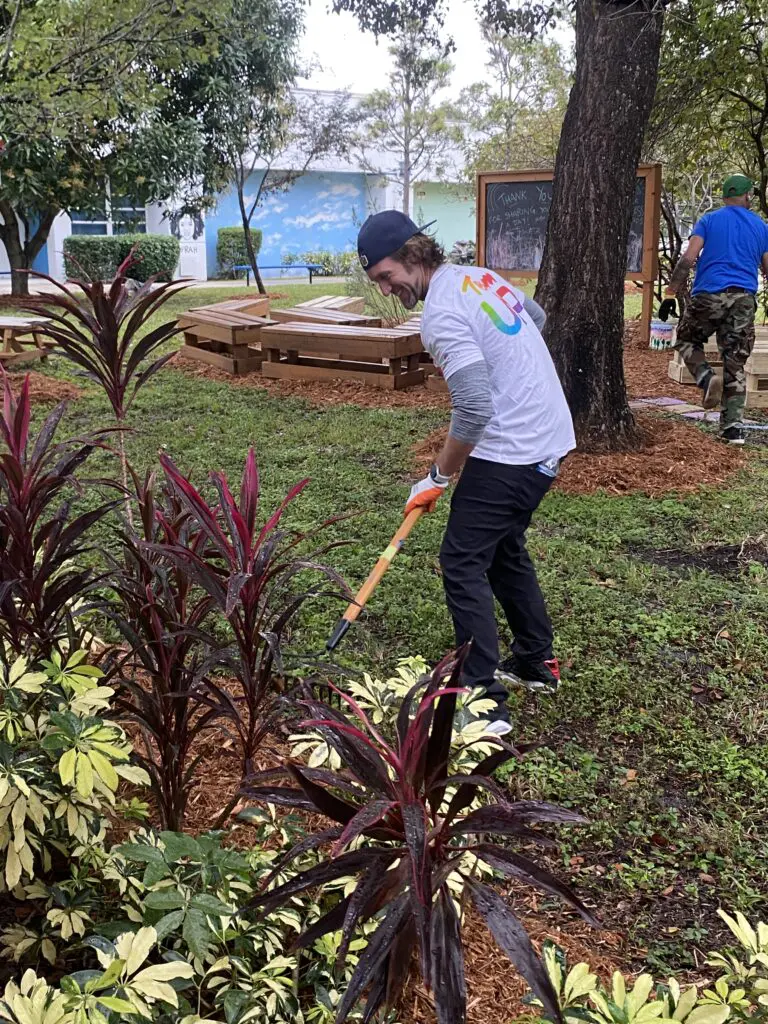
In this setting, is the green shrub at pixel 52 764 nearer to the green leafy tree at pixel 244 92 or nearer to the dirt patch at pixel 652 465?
the dirt patch at pixel 652 465

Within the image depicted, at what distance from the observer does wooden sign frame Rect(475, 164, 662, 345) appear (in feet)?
32.4

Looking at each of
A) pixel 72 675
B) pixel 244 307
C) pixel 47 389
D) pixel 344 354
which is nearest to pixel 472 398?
pixel 72 675

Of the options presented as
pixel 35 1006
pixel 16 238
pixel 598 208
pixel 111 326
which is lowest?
pixel 35 1006

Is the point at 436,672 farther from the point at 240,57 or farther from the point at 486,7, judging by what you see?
the point at 240,57

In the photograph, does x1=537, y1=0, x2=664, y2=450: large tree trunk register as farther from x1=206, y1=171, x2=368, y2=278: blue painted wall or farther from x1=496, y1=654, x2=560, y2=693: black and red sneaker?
x1=206, y1=171, x2=368, y2=278: blue painted wall

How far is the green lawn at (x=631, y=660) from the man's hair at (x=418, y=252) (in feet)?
5.03

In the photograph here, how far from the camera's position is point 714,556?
484 cm

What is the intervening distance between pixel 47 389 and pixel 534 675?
731cm

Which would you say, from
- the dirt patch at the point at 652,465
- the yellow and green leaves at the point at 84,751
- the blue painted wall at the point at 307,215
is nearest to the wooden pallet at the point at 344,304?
the dirt patch at the point at 652,465

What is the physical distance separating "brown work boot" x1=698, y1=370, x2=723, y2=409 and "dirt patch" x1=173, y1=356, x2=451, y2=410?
7.19 ft

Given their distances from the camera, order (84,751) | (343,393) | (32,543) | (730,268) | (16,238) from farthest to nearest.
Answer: (16,238)
(343,393)
(730,268)
(32,543)
(84,751)

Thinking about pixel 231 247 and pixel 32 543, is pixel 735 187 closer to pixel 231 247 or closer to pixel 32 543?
pixel 32 543

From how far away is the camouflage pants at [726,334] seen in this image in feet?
23.1

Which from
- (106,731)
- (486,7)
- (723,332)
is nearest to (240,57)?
(486,7)
